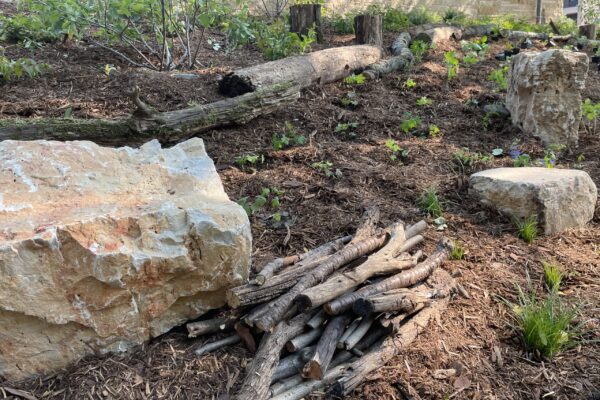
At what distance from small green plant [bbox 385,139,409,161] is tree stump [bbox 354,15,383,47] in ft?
11.6

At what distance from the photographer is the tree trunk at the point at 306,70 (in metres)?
5.45

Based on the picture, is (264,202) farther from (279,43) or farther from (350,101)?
(279,43)

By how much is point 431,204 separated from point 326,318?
66.3 inches

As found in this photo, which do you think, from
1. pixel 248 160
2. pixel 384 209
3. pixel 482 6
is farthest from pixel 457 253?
pixel 482 6

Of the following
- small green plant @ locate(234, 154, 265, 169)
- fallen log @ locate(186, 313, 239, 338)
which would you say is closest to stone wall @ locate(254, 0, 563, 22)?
small green plant @ locate(234, 154, 265, 169)

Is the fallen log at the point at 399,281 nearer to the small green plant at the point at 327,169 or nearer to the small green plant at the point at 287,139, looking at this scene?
the small green plant at the point at 327,169

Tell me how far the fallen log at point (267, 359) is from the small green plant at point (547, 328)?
1.19 meters

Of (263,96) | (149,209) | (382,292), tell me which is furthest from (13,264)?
(263,96)

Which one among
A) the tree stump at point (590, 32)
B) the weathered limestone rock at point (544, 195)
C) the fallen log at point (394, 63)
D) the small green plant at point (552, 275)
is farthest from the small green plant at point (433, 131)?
the tree stump at point (590, 32)

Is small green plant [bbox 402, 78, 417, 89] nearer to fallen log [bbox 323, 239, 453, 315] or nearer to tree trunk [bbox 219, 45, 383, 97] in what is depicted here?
tree trunk [bbox 219, 45, 383, 97]

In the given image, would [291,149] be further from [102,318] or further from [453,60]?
[453,60]

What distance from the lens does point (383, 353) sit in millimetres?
2520

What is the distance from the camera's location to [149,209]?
8.44ft

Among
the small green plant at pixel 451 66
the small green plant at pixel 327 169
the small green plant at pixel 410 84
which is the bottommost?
the small green plant at pixel 327 169
